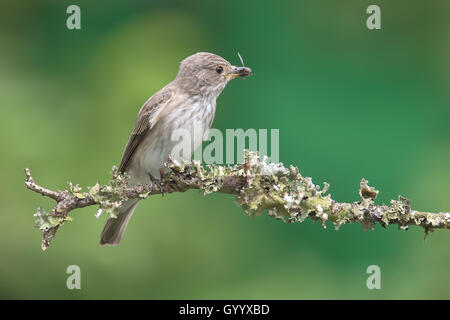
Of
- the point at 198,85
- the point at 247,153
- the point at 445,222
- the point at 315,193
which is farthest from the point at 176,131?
the point at 445,222


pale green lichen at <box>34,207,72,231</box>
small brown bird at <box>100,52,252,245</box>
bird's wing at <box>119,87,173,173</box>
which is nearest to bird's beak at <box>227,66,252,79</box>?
small brown bird at <box>100,52,252,245</box>

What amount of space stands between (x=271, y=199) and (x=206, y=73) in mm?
1580

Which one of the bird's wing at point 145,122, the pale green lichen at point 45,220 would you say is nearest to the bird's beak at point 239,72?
the bird's wing at point 145,122

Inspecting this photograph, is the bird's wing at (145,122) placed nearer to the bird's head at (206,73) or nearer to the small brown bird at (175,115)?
the small brown bird at (175,115)

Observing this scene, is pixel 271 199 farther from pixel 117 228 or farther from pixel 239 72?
pixel 117 228

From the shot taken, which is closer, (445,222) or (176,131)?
(445,222)

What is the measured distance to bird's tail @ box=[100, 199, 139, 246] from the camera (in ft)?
14.4

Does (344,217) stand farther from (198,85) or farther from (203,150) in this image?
(203,150)

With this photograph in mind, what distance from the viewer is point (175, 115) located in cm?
412

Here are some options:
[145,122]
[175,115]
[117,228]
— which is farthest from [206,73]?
[117,228]

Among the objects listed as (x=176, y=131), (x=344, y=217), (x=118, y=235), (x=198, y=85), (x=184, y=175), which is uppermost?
(x=198, y=85)

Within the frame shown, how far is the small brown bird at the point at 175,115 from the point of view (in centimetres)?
408

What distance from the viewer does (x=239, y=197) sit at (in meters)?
2.96

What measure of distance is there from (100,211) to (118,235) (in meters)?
1.54
